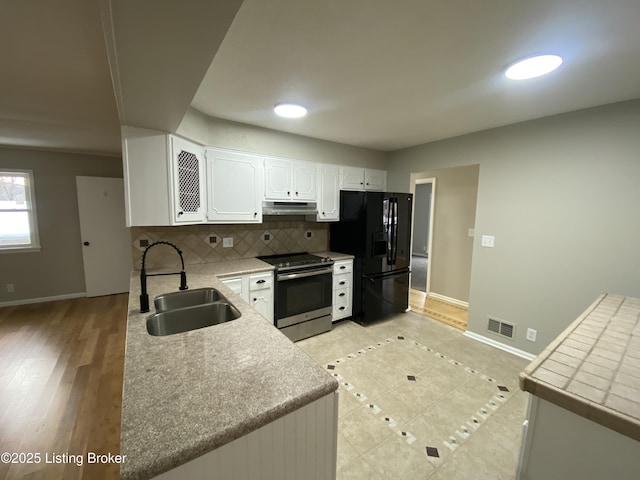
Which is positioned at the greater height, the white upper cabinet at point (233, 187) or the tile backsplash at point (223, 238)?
the white upper cabinet at point (233, 187)

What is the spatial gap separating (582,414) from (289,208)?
274cm

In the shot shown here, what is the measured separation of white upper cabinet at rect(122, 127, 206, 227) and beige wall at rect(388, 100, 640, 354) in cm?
304

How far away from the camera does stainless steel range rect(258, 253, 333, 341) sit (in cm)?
283

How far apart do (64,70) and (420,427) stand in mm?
3456

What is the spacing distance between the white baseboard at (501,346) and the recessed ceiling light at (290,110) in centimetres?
310

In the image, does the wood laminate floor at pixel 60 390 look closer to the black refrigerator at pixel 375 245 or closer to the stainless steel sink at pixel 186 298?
the stainless steel sink at pixel 186 298

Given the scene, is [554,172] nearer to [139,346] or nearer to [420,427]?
[420,427]

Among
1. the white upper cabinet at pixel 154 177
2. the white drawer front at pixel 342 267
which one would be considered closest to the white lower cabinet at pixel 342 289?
the white drawer front at pixel 342 267

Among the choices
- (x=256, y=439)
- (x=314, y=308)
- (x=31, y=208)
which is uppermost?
(x=31, y=208)

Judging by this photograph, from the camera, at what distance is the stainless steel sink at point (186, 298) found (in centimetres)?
Result: 181

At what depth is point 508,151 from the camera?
276 cm

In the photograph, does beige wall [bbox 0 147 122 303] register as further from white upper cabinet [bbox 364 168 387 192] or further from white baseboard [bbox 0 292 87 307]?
white upper cabinet [bbox 364 168 387 192]

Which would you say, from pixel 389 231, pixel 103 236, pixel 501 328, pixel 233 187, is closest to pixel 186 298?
pixel 233 187

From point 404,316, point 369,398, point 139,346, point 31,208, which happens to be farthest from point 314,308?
point 31,208
